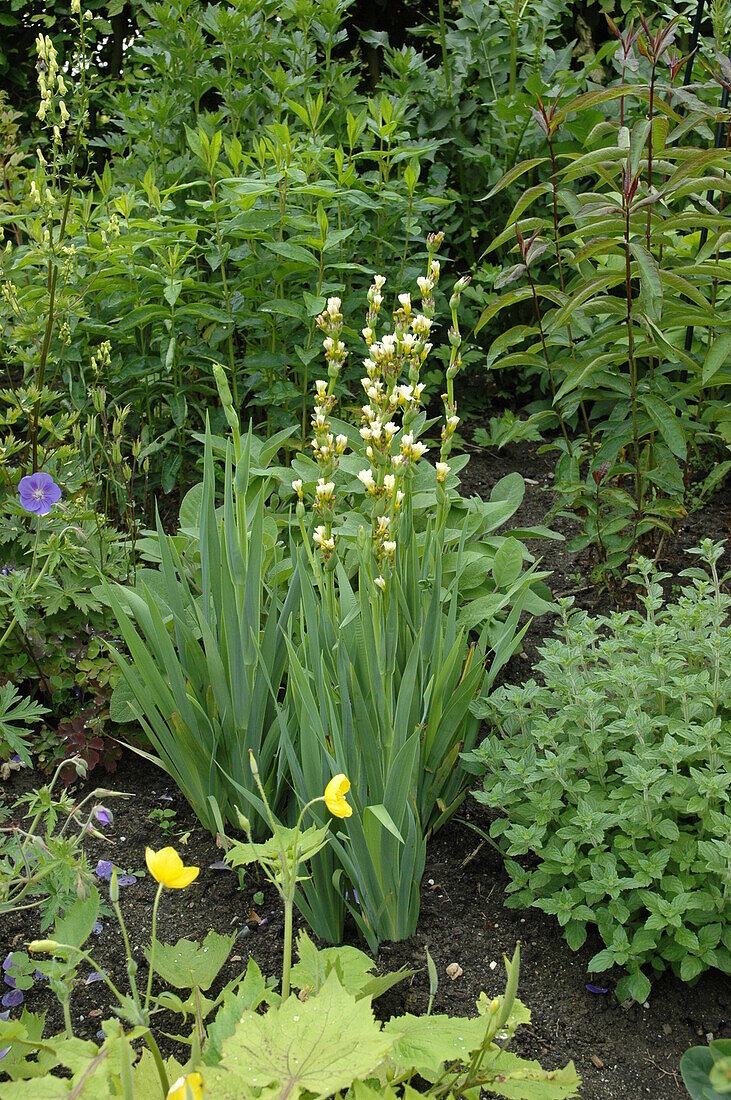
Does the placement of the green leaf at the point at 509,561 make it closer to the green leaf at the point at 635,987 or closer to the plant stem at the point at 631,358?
the plant stem at the point at 631,358

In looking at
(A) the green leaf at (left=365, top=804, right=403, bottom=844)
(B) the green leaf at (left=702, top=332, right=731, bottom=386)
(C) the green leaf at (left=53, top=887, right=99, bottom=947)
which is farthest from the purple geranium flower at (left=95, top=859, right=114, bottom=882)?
(B) the green leaf at (left=702, top=332, right=731, bottom=386)

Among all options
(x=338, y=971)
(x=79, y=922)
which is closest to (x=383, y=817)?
(x=338, y=971)

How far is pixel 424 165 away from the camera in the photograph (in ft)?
12.4

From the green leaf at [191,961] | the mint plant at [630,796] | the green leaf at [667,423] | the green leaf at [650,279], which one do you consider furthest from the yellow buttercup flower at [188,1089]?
the green leaf at [667,423]

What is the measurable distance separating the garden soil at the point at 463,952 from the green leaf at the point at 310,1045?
452mm

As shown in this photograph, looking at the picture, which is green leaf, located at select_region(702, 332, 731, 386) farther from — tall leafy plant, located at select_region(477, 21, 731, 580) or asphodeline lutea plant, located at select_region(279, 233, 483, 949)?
asphodeline lutea plant, located at select_region(279, 233, 483, 949)

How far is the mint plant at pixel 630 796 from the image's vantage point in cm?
162

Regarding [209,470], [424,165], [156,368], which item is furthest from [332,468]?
[424,165]

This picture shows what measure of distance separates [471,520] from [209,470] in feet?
2.27

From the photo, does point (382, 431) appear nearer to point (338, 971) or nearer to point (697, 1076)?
point (338, 971)

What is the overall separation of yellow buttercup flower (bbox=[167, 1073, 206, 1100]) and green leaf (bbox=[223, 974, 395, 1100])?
7 centimetres

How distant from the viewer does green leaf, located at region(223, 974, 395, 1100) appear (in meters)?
1.06

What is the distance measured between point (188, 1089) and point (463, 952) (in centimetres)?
92

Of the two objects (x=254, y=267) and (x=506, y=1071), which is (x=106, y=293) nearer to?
(x=254, y=267)
